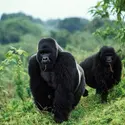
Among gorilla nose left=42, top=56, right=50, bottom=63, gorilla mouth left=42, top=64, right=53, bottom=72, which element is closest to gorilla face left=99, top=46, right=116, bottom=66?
gorilla mouth left=42, top=64, right=53, bottom=72

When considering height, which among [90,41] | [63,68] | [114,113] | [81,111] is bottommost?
[90,41]

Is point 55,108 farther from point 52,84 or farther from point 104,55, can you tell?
point 104,55

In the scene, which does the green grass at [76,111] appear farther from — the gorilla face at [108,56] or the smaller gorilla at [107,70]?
the gorilla face at [108,56]

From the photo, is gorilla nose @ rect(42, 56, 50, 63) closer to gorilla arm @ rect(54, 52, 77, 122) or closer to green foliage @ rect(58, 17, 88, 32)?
gorilla arm @ rect(54, 52, 77, 122)

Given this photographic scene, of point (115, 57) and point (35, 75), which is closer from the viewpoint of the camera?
point (35, 75)

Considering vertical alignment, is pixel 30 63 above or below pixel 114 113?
above

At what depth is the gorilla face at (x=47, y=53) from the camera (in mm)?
6062

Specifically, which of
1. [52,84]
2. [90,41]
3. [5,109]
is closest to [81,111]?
[52,84]

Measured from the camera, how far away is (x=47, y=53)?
6.09 m

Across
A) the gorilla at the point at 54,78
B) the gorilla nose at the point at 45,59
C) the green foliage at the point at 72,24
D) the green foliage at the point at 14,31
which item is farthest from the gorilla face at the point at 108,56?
the green foliage at the point at 72,24

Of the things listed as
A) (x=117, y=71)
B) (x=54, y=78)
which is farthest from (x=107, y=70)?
(x=54, y=78)

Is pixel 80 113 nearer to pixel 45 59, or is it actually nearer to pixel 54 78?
pixel 54 78

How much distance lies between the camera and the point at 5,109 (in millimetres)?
6930

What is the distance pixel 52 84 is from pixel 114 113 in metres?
1.33
